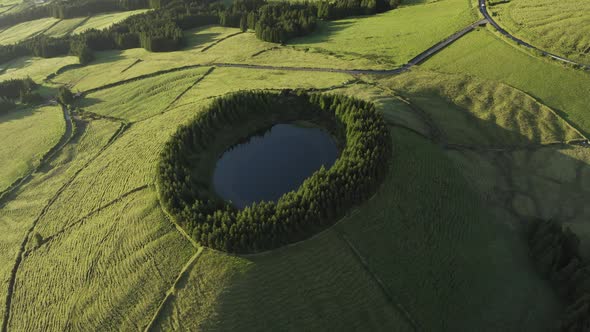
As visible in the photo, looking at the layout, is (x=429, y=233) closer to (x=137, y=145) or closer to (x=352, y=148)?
(x=352, y=148)

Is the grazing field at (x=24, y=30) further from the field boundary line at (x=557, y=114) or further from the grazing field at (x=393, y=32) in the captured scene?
the field boundary line at (x=557, y=114)

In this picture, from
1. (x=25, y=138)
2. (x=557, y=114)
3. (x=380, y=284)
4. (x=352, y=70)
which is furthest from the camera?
(x=352, y=70)

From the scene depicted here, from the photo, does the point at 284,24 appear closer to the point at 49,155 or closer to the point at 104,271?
the point at 49,155

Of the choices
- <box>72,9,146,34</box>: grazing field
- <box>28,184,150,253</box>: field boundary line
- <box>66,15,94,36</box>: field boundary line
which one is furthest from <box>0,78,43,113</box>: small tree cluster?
<box>66,15,94,36</box>: field boundary line

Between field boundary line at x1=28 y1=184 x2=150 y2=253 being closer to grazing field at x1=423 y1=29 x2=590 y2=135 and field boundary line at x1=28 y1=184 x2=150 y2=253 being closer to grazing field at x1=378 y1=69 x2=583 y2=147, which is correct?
grazing field at x1=378 y1=69 x2=583 y2=147

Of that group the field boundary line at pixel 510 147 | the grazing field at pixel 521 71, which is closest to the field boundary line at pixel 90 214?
the field boundary line at pixel 510 147

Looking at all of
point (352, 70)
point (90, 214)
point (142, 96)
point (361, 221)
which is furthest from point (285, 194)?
point (142, 96)

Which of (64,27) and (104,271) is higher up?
(64,27)
